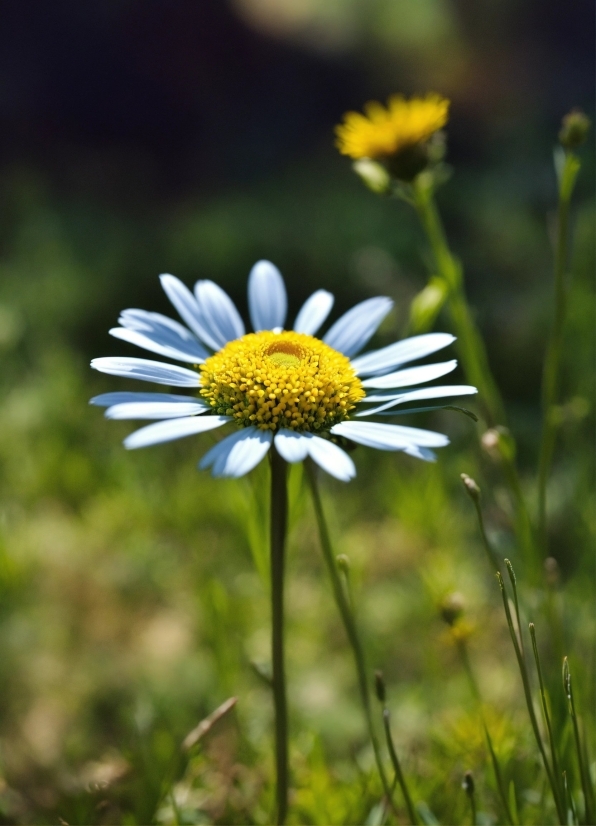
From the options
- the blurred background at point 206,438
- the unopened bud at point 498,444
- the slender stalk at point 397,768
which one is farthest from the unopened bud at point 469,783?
the unopened bud at point 498,444

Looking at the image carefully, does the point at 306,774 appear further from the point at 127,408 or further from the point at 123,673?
the point at 127,408

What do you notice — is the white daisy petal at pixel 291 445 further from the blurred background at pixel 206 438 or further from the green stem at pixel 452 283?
the green stem at pixel 452 283

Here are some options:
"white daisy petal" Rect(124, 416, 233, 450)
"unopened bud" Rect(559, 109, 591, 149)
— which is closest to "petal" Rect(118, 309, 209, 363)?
"white daisy petal" Rect(124, 416, 233, 450)

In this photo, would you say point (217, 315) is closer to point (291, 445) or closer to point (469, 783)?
point (291, 445)

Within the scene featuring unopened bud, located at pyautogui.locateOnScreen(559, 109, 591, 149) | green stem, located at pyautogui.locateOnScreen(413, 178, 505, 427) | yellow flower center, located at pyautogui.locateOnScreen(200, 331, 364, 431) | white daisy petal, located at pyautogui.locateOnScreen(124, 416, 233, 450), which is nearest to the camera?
white daisy petal, located at pyautogui.locateOnScreen(124, 416, 233, 450)

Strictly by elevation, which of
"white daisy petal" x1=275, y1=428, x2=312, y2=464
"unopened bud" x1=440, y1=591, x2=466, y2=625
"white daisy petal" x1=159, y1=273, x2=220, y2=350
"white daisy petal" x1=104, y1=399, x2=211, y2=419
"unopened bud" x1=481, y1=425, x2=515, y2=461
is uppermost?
"white daisy petal" x1=159, y1=273, x2=220, y2=350

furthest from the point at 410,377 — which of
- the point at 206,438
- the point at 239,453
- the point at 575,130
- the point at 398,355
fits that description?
the point at 206,438

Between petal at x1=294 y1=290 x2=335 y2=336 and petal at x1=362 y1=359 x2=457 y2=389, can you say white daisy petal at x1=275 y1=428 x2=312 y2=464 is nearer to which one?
petal at x1=362 y1=359 x2=457 y2=389
